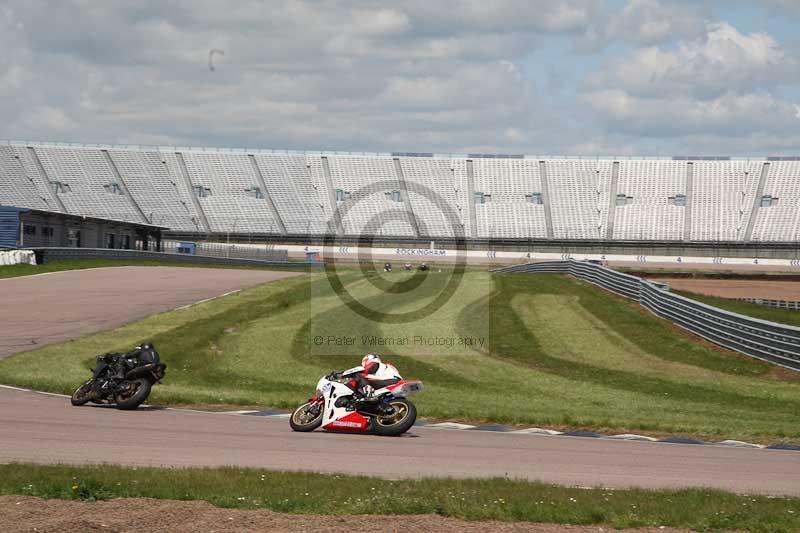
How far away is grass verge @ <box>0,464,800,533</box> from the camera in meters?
8.73

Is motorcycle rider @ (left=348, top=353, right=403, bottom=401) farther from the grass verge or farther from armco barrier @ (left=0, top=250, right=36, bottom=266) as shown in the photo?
armco barrier @ (left=0, top=250, right=36, bottom=266)

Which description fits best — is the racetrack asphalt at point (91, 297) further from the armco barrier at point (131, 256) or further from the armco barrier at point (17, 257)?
the armco barrier at point (131, 256)

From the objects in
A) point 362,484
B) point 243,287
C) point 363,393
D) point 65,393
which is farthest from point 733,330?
point 243,287

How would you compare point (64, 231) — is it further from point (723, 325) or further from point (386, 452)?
point (386, 452)

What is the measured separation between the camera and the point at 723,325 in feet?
91.1

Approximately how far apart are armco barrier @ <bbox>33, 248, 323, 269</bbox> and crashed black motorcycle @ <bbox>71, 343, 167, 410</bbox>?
37.2 metres

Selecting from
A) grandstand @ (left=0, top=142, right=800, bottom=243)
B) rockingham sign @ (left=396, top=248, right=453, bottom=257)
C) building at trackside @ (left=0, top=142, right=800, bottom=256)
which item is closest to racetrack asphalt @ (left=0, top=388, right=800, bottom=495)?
rockingham sign @ (left=396, top=248, right=453, bottom=257)

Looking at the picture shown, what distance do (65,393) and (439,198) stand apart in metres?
90.3

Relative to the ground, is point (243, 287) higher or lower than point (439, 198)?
lower

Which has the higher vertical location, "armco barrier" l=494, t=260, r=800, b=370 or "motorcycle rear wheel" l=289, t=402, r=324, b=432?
"armco barrier" l=494, t=260, r=800, b=370

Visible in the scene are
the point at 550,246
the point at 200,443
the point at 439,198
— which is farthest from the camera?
the point at 439,198

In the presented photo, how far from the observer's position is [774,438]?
49.6 feet

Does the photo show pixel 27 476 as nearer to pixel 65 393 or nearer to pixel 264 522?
pixel 264 522

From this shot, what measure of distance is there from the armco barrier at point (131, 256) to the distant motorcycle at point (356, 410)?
40.7 meters
